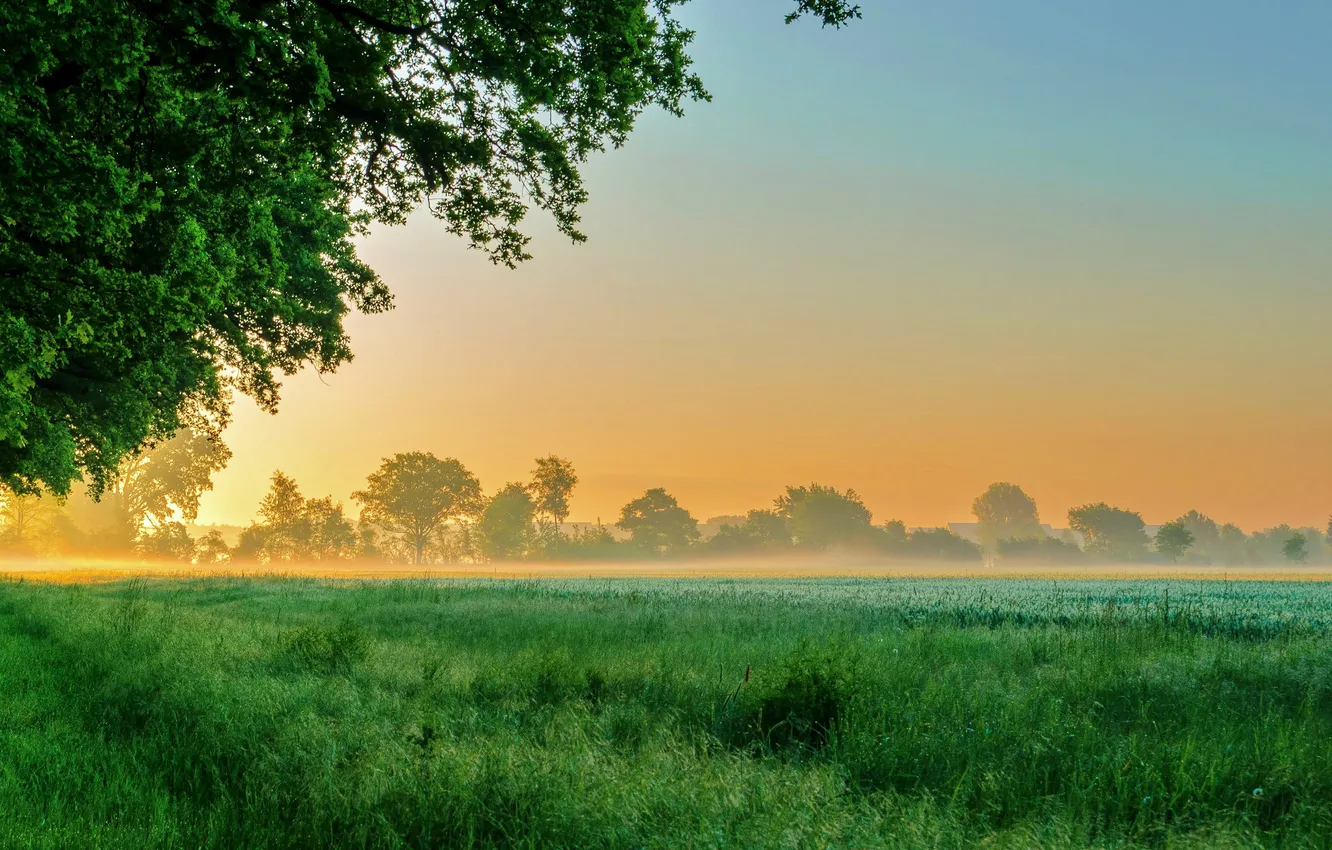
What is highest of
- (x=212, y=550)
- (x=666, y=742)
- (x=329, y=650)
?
(x=666, y=742)

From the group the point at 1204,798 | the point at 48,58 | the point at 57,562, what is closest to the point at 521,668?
the point at 1204,798

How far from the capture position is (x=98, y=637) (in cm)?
1346

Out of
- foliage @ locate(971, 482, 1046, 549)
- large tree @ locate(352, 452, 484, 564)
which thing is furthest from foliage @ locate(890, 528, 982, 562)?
large tree @ locate(352, 452, 484, 564)

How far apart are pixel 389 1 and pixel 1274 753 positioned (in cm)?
1408

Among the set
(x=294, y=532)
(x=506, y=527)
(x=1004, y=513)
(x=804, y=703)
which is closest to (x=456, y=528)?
(x=506, y=527)

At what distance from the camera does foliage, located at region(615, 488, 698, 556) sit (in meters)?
133

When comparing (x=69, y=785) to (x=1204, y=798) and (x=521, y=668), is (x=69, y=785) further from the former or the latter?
(x=1204, y=798)

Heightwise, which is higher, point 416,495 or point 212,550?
point 416,495

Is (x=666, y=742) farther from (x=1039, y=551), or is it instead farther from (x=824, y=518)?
(x=1039, y=551)

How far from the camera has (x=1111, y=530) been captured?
161 meters

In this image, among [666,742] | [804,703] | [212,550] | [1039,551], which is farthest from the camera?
[1039,551]

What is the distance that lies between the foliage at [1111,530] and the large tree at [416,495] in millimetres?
126287

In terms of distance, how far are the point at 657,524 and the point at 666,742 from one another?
421ft

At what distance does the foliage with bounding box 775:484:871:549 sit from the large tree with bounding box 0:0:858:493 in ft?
432
